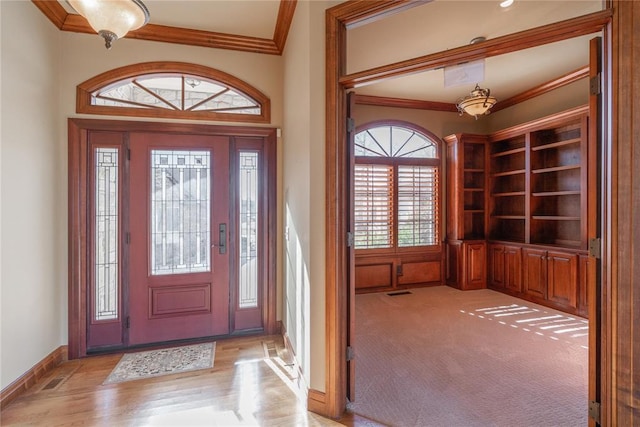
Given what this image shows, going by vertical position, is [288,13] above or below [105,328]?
above

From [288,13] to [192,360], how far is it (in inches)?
130

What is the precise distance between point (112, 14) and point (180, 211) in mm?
1890

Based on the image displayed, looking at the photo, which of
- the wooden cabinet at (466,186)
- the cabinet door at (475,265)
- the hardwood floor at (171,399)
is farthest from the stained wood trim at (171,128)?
the cabinet door at (475,265)

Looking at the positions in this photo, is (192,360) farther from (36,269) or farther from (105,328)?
(36,269)

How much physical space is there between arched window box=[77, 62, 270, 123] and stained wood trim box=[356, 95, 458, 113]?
221 cm

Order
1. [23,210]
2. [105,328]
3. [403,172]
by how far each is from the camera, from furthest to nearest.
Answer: [403,172] < [105,328] < [23,210]

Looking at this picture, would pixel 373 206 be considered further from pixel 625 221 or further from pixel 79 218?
pixel 79 218

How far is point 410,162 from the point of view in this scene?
5195 millimetres

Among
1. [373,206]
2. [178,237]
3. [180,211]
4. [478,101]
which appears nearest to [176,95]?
[180,211]

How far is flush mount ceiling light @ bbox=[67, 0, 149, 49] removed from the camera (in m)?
1.56

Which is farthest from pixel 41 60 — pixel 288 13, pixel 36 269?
pixel 288 13

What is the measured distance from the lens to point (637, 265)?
52.0 inches

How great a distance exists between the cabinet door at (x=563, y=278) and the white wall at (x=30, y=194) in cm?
577

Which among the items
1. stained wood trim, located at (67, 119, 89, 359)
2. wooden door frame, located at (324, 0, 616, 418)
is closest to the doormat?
stained wood trim, located at (67, 119, 89, 359)
